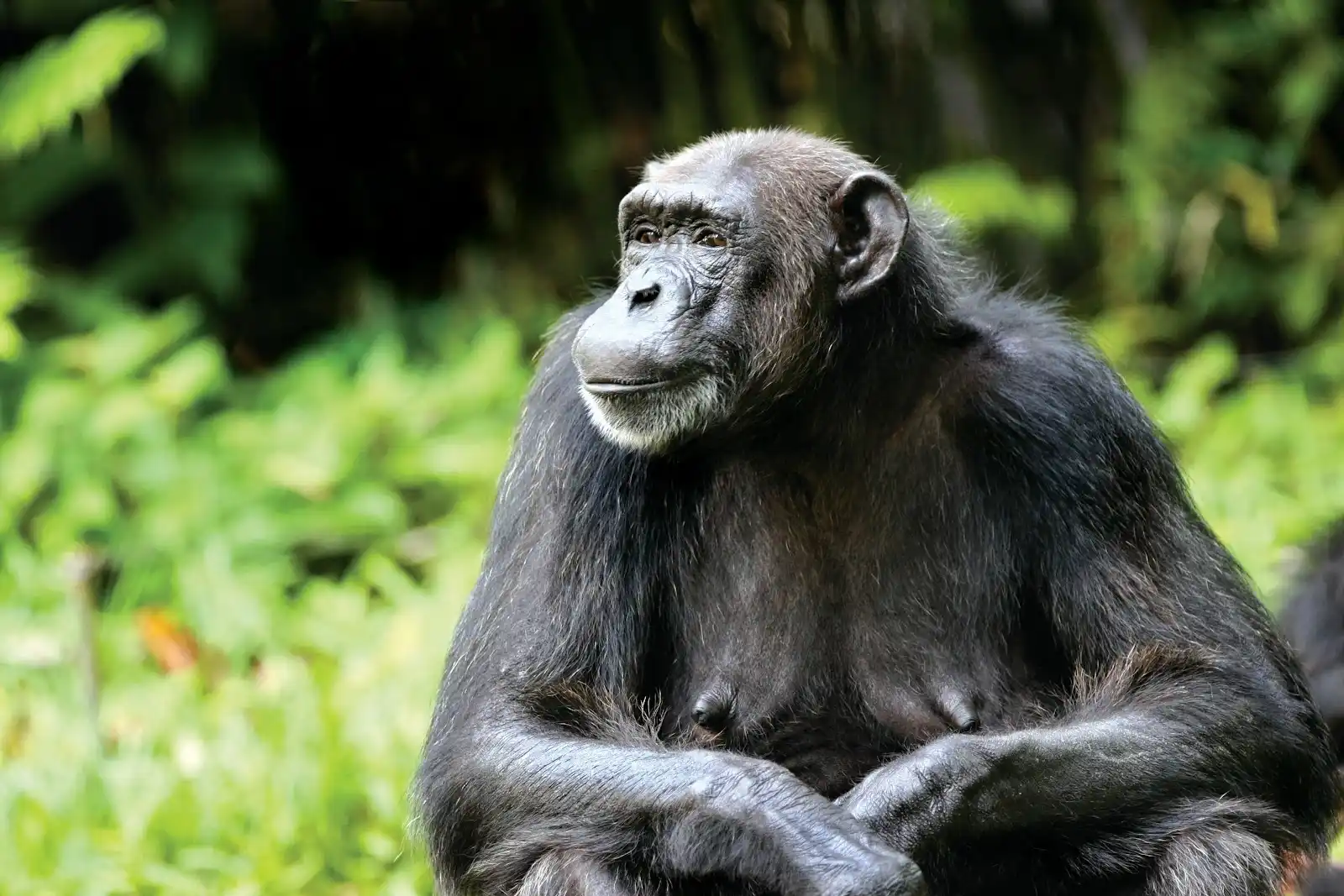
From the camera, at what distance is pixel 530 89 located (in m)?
9.66

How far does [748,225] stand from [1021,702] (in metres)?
1.55

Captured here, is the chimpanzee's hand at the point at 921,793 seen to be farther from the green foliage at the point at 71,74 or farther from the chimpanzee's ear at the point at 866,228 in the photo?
the green foliage at the point at 71,74

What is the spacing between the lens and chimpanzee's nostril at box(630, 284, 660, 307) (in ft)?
14.8

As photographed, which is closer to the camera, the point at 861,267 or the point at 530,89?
the point at 861,267

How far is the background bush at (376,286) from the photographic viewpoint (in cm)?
698

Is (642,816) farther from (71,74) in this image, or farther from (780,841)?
(71,74)

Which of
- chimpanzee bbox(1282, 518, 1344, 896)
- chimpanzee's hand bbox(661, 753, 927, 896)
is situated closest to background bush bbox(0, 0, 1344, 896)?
chimpanzee bbox(1282, 518, 1344, 896)

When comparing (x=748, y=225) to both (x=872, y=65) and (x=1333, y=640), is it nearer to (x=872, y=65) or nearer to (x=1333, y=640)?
(x=1333, y=640)

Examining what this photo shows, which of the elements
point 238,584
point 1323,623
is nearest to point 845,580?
point 1323,623

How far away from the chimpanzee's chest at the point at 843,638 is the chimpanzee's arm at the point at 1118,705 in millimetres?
172

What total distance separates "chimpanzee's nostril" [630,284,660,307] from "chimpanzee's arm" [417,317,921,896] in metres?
0.45

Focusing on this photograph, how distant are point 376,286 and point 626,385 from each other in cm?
686

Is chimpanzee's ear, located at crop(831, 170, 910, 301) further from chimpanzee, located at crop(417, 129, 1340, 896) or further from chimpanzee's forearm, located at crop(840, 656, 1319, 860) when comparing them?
chimpanzee's forearm, located at crop(840, 656, 1319, 860)

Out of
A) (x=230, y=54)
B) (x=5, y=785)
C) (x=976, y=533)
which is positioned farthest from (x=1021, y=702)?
(x=230, y=54)
